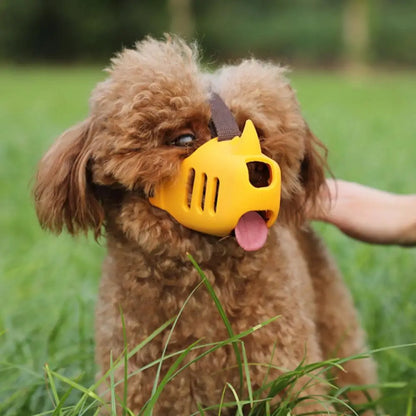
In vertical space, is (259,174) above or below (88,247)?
above

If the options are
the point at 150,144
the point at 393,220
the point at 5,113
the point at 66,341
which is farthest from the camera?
the point at 5,113

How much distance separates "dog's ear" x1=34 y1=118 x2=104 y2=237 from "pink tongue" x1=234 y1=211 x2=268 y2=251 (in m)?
0.40

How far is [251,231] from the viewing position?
1.74 meters

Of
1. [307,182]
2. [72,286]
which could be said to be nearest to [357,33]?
[72,286]

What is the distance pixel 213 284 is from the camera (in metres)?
1.88

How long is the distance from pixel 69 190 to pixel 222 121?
0.45 meters

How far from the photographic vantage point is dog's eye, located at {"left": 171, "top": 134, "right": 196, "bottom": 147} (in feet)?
5.77

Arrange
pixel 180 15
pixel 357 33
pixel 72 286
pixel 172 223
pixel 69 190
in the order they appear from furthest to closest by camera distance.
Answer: pixel 180 15, pixel 357 33, pixel 72 286, pixel 69 190, pixel 172 223

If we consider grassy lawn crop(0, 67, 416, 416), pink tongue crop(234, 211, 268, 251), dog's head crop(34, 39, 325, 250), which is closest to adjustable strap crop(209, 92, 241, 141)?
dog's head crop(34, 39, 325, 250)

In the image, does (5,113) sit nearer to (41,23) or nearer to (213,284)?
(213,284)

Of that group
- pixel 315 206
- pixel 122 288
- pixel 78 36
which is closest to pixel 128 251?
pixel 122 288

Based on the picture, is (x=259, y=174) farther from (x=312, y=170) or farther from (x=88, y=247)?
(x=88, y=247)

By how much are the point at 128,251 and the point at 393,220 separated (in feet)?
3.32

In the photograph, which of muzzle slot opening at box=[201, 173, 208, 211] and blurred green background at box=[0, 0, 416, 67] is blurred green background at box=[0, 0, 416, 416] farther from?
blurred green background at box=[0, 0, 416, 67]
